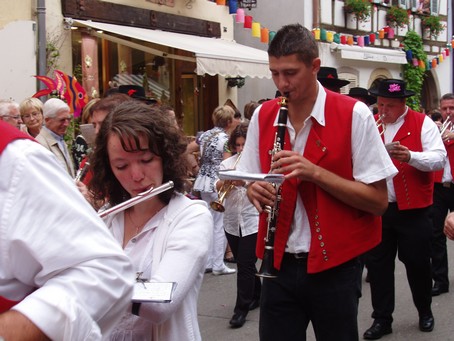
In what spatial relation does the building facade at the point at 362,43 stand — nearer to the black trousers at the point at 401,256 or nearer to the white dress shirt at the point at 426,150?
the white dress shirt at the point at 426,150

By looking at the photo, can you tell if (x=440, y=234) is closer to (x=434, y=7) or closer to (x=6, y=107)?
(x=6, y=107)

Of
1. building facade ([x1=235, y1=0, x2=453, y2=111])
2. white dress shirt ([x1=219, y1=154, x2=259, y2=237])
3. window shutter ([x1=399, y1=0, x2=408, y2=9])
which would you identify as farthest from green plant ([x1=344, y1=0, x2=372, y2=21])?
white dress shirt ([x1=219, y1=154, x2=259, y2=237])

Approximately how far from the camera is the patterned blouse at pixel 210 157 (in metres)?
8.24

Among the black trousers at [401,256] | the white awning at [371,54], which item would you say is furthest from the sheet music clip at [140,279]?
the white awning at [371,54]

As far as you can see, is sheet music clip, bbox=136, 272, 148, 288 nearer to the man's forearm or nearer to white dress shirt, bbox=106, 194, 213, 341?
white dress shirt, bbox=106, 194, 213, 341

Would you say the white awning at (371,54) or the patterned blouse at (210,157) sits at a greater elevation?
the white awning at (371,54)

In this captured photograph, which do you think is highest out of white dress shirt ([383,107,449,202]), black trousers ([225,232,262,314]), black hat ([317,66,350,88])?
black hat ([317,66,350,88])

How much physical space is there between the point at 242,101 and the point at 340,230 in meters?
15.6

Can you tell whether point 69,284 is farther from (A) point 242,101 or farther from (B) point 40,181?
(A) point 242,101

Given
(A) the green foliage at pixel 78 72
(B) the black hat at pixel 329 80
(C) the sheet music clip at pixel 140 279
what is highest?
(A) the green foliage at pixel 78 72

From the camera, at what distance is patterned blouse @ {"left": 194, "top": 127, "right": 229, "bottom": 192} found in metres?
8.24

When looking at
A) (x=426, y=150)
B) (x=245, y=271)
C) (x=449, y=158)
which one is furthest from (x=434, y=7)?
(x=245, y=271)

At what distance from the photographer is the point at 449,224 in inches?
149

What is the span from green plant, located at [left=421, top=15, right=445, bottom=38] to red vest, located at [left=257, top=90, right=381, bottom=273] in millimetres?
22011
